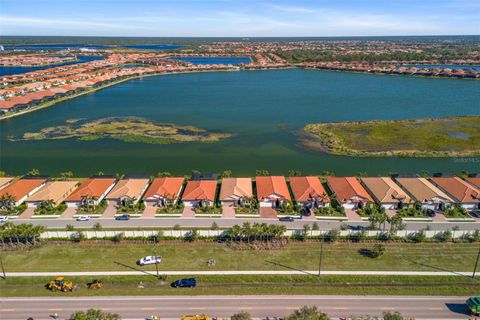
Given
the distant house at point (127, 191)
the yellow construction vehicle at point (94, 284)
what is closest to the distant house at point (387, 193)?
the distant house at point (127, 191)

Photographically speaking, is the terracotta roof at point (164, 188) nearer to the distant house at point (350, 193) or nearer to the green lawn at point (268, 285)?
the green lawn at point (268, 285)

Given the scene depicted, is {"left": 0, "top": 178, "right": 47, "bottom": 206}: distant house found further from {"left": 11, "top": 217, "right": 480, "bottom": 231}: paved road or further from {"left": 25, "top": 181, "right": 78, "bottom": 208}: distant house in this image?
{"left": 11, "top": 217, "right": 480, "bottom": 231}: paved road

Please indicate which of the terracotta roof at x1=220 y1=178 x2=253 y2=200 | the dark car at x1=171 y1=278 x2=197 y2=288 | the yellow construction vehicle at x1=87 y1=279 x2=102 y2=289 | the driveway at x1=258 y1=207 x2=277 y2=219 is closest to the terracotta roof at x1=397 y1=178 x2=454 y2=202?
the driveway at x1=258 y1=207 x2=277 y2=219

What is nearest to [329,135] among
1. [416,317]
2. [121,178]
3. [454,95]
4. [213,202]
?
[213,202]

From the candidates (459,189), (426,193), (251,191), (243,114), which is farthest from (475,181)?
(243,114)

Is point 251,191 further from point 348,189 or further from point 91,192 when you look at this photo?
point 91,192

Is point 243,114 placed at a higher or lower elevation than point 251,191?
higher
